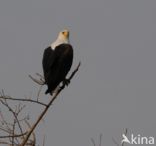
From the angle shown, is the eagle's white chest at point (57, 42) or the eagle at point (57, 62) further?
the eagle's white chest at point (57, 42)

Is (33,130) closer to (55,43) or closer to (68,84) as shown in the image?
(68,84)

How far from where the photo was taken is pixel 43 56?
7105 mm

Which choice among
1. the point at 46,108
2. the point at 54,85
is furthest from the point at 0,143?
the point at 54,85

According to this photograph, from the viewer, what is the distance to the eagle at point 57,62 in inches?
267

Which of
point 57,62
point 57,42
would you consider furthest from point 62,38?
point 57,62

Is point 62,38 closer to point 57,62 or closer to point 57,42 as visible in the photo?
point 57,42

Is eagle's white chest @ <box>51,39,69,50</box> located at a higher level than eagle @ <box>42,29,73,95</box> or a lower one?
higher

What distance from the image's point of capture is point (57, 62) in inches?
279

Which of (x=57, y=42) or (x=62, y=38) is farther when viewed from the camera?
(x=62, y=38)

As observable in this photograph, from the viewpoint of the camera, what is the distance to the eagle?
6790 millimetres

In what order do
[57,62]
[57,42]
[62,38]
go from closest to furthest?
[57,62] < [57,42] < [62,38]

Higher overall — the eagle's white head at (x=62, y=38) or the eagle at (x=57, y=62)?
the eagle's white head at (x=62, y=38)

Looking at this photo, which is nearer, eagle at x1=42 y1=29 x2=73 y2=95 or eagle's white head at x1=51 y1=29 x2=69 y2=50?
eagle at x1=42 y1=29 x2=73 y2=95

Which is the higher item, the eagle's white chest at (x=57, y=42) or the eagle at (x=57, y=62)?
the eagle's white chest at (x=57, y=42)
